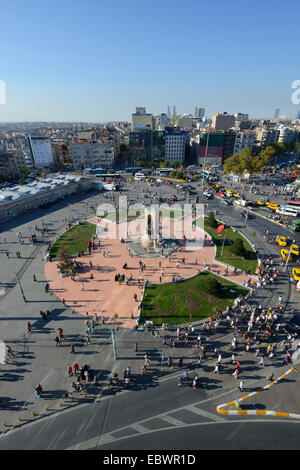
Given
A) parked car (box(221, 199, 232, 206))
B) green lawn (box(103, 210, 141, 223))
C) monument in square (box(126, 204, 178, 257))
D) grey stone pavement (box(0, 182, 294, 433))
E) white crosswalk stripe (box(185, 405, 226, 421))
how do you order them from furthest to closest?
parked car (box(221, 199, 232, 206))
green lawn (box(103, 210, 141, 223))
monument in square (box(126, 204, 178, 257))
grey stone pavement (box(0, 182, 294, 433))
white crosswalk stripe (box(185, 405, 226, 421))

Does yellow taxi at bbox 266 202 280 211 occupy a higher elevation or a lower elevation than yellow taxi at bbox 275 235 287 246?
higher

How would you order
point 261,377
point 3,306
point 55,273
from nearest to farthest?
point 261,377, point 3,306, point 55,273

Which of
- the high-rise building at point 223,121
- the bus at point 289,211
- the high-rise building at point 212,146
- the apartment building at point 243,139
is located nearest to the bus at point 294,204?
the bus at point 289,211

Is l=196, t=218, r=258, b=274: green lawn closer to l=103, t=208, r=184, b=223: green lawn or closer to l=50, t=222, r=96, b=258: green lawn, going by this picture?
l=103, t=208, r=184, b=223: green lawn

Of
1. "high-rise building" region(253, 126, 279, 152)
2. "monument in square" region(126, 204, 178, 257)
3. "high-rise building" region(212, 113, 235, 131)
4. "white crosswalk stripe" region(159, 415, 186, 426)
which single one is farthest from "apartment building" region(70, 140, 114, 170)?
"white crosswalk stripe" region(159, 415, 186, 426)
